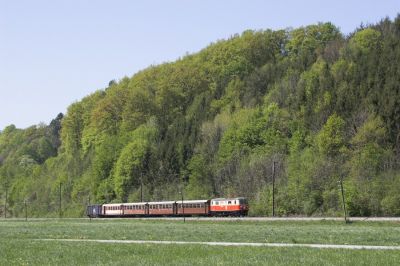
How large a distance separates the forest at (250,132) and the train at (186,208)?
6.22m

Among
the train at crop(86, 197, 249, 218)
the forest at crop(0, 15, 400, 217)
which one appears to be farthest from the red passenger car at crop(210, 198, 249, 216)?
the forest at crop(0, 15, 400, 217)

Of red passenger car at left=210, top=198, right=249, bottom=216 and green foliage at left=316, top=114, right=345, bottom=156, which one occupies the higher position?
green foliage at left=316, top=114, right=345, bottom=156

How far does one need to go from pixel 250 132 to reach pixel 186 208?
2826 centimetres

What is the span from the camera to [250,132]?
99.4 metres

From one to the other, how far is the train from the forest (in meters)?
6.22

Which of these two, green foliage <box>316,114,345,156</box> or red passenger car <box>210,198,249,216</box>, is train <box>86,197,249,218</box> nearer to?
red passenger car <box>210,198,249,216</box>

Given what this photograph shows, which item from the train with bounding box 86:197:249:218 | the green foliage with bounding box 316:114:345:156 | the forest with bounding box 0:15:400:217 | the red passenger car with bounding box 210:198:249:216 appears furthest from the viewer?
the green foliage with bounding box 316:114:345:156

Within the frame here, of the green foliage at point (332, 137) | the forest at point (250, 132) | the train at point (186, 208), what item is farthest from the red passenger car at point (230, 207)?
the green foliage at point (332, 137)

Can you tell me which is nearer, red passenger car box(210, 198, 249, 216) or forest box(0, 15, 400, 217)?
red passenger car box(210, 198, 249, 216)

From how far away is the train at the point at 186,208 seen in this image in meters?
71.2

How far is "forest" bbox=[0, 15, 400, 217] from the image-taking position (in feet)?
253

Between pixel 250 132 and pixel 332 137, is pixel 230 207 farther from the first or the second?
pixel 250 132

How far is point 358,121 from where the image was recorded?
87312 millimetres

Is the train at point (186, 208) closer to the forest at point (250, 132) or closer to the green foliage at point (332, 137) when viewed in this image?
the forest at point (250, 132)
